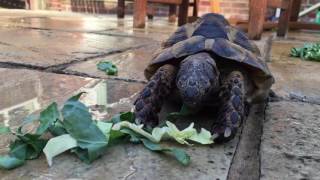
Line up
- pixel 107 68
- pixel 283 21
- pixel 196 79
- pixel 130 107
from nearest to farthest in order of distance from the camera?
1. pixel 196 79
2. pixel 130 107
3. pixel 107 68
4. pixel 283 21

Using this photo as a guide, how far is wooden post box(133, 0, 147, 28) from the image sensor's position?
3922 millimetres

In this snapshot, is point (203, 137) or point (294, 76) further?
point (294, 76)

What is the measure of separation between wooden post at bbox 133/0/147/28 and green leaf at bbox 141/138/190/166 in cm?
312

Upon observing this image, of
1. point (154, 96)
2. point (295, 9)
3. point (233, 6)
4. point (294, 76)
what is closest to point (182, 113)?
point (154, 96)

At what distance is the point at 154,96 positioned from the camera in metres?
1.12

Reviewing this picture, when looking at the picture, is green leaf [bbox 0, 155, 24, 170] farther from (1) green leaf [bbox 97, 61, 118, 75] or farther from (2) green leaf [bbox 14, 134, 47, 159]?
(1) green leaf [bbox 97, 61, 118, 75]

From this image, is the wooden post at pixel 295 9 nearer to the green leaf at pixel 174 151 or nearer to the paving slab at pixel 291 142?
the paving slab at pixel 291 142

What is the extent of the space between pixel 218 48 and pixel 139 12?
2899mm

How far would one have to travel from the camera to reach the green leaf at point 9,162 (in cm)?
81

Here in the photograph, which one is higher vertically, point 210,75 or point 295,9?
point 210,75

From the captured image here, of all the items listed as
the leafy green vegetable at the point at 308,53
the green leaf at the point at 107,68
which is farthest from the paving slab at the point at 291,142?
the leafy green vegetable at the point at 308,53

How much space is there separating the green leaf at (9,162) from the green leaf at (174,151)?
0.87 feet

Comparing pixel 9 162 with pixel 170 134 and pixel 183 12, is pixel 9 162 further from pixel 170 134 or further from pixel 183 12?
pixel 183 12

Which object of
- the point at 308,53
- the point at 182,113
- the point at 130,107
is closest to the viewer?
the point at 182,113
